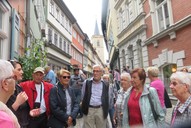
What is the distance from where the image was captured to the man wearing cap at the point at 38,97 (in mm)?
3926

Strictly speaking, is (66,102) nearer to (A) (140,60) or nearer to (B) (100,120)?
(B) (100,120)

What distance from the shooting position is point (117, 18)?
2036 centimetres

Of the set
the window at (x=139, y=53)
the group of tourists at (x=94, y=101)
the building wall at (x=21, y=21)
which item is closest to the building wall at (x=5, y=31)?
the building wall at (x=21, y=21)

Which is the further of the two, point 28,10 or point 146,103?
point 28,10

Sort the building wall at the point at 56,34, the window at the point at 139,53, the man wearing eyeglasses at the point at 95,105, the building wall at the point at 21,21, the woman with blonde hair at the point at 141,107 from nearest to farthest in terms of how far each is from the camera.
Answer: the woman with blonde hair at the point at 141,107 → the man wearing eyeglasses at the point at 95,105 → the building wall at the point at 21,21 → the window at the point at 139,53 → the building wall at the point at 56,34

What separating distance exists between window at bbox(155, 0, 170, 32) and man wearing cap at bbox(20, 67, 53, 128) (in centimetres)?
818

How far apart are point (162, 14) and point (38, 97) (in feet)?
29.3

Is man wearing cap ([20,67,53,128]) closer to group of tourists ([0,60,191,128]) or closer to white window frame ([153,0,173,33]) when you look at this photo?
group of tourists ([0,60,191,128])

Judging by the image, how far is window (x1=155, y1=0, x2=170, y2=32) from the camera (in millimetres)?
10481

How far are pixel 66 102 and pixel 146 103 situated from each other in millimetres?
1672

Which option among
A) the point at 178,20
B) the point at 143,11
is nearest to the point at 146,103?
the point at 178,20

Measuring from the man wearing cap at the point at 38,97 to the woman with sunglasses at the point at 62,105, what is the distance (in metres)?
0.17

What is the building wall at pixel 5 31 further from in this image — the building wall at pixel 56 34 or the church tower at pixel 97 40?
the church tower at pixel 97 40

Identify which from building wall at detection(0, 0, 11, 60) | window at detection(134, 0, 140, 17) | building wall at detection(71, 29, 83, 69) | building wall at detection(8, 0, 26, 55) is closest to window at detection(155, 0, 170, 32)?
window at detection(134, 0, 140, 17)
